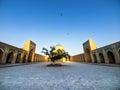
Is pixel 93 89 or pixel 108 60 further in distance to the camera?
pixel 108 60

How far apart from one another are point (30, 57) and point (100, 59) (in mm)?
27664

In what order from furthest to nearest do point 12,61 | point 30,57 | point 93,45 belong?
point 30,57
point 93,45
point 12,61

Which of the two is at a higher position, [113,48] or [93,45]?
[93,45]

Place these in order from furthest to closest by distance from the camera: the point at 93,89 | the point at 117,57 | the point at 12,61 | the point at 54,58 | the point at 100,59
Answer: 1. the point at 100,59
2. the point at 12,61
3. the point at 54,58
4. the point at 117,57
5. the point at 93,89

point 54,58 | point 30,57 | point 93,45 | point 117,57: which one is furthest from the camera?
point 30,57

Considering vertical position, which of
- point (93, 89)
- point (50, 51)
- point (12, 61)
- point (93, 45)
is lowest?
point (93, 89)

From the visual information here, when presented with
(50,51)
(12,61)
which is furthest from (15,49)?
(50,51)

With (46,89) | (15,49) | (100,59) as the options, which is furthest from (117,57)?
(15,49)

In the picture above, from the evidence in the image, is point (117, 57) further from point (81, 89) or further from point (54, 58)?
point (81, 89)

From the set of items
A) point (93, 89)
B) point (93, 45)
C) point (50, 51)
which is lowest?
point (93, 89)

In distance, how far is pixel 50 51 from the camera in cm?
1772

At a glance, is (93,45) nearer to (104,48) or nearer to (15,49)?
(104,48)

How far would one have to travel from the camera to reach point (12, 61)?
18.3 meters

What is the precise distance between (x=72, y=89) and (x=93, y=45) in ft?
87.0
